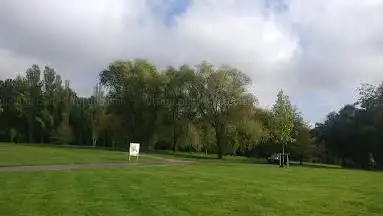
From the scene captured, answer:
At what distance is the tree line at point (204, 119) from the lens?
78188 mm

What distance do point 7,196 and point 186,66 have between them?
2669 inches

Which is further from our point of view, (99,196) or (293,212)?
(99,196)

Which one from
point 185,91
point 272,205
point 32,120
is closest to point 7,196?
point 272,205

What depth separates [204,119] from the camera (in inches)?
3201

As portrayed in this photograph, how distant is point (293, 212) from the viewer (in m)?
15.6

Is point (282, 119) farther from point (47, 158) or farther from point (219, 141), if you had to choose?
point (47, 158)

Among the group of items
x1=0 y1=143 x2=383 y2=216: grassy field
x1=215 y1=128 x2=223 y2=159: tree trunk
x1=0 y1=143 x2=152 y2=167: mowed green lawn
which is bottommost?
x1=0 y1=143 x2=383 y2=216: grassy field

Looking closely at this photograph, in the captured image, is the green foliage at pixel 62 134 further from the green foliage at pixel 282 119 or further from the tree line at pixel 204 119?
the green foliage at pixel 282 119

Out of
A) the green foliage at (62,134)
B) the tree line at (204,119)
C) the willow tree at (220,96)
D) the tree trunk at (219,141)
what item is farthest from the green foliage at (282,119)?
the green foliage at (62,134)

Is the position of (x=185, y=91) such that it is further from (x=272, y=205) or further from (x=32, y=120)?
(x=272, y=205)

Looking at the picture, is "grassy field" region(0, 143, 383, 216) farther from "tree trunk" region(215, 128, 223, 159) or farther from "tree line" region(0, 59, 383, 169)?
"tree trunk" region(215, 128, 223, 159)

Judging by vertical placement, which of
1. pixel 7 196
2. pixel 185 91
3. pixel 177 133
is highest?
pixel 185 91

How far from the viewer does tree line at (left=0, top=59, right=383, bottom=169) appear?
257ft

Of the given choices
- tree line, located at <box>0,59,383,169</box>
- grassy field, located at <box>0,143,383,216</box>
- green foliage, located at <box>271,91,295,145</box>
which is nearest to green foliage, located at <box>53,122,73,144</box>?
tree line, located at <box>0,59,383,169</box>
